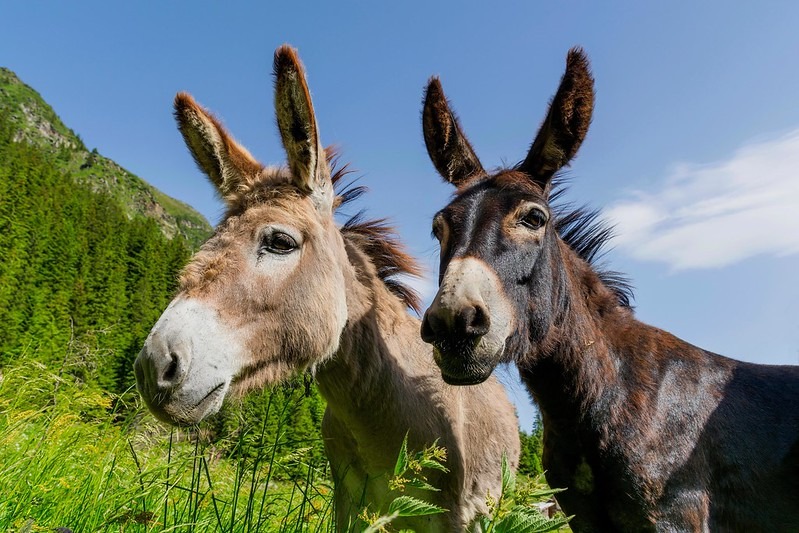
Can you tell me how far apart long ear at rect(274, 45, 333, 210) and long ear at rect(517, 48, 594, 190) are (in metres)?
1.42

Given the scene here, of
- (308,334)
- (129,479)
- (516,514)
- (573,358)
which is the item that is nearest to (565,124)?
(573,358)

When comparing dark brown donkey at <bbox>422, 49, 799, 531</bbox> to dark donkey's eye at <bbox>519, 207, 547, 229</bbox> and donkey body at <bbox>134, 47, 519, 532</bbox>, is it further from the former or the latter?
donkey body at <bbox>134, 47, 519, 532</bbox>

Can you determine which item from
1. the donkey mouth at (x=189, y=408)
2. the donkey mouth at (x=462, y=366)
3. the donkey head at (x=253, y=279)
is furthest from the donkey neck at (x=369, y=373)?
the donkey mouth at (x=189, y=408)

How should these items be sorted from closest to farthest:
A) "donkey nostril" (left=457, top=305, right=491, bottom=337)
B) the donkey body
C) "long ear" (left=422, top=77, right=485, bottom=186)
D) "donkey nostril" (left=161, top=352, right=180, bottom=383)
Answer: "donkey nostril" (left=161, top=352, right=180, bottom=383) → "donkey nostril" (left=457, top=305, right=491, bottom=337) → the donkey body → "long ear" (left=422, top=77, right=485, bottom=186)

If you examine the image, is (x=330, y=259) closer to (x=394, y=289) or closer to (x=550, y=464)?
(x=394, y=289)

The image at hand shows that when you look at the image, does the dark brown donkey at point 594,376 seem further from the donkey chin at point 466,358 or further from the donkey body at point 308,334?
the donkey body at point 308,334

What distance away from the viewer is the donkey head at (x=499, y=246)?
248cm

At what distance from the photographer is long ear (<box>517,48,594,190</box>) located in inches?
123

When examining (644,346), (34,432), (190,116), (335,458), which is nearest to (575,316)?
(644,346)

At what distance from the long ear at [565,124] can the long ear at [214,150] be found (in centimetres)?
197

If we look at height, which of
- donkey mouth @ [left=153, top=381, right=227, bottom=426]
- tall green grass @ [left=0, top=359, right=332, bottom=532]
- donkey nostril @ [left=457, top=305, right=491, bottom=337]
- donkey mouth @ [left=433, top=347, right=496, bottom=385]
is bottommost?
tall green grass @ [left=0, top=359, right=332, bottom=532]

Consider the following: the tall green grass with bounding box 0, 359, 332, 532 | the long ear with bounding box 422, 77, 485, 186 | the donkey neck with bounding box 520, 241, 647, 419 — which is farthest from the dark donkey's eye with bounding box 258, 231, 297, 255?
the donkey neck with bounding box 520, 241, 647, 419

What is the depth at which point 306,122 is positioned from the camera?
129 inches

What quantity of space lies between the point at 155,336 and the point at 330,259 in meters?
1.25
